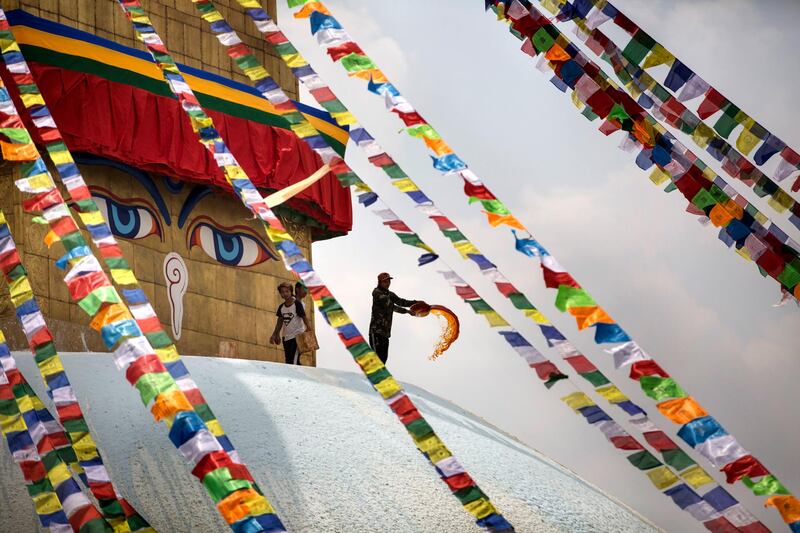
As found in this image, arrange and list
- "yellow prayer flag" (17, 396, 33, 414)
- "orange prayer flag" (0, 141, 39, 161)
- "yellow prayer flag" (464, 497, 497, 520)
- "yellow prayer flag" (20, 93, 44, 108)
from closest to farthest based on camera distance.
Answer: "yellow prayer flag" (464, 497, 497, 520)
"yellow prayer flag" (17, 396, 33, 414)
"orange prayer flag" (0, 141, 39, 161)
"yellow prayer flag" (20, 93, 44, 108)

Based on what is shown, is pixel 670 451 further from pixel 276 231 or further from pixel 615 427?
pixel 276 231

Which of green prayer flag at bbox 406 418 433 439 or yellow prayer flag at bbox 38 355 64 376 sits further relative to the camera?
yellow prayer flag at bbox 38 355 64 376

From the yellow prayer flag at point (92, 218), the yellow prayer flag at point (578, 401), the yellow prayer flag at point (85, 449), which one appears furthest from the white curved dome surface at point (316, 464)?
the yellow prayer flag at point (578, 401)

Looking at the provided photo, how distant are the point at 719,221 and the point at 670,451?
4.35 ft

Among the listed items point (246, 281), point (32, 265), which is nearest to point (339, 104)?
point (32, 265)

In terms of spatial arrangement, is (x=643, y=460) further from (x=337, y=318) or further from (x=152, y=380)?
(x=152, y=380)

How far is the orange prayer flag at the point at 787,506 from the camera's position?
4.86 meters

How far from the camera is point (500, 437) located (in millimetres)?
10117

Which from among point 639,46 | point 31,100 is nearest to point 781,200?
point 639,46

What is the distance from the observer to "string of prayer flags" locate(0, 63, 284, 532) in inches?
189

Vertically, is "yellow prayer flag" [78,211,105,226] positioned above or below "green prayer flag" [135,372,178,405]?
above

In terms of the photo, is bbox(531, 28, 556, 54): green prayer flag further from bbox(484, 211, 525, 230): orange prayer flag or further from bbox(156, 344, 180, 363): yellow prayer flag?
bbox(156, 344, 180, 363): yellow prayer flag

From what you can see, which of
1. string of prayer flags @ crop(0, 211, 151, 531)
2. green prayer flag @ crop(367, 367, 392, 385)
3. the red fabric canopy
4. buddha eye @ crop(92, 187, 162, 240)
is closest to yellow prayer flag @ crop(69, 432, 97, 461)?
string of prayer flags @ crop(0, 211, 151, 531)

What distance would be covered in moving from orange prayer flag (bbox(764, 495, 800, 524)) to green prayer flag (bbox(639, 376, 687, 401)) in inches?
21.5
